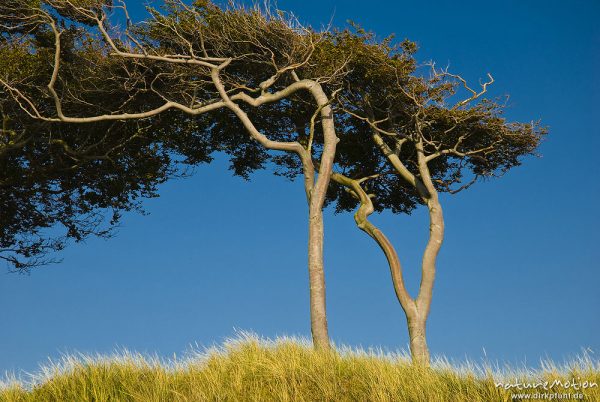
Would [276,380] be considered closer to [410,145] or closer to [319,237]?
[319,237]

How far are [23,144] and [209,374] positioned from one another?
372 inches

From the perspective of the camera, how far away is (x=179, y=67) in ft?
48.9

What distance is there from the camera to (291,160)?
18.8 meters

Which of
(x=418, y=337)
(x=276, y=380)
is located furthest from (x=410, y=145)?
(x=276, y=380)

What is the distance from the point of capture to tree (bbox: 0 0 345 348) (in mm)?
14078

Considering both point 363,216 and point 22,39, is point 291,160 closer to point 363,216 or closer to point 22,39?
point 363,216

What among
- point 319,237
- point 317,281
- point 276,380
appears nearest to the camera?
point 276,380

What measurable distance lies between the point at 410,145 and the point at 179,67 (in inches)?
280

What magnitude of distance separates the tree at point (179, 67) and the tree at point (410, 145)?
1410 millimetres

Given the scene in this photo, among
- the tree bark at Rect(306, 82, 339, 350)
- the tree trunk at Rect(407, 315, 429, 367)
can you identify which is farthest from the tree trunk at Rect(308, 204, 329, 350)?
the tree trunk at Rect(407, 315, 429, 367)

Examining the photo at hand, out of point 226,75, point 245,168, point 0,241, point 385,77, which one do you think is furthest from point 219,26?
point 0,241

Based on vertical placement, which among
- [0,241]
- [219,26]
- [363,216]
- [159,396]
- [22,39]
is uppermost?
[22,39]

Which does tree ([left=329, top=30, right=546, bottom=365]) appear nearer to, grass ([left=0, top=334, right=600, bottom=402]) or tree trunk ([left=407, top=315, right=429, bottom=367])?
tree trunk ([left=407, top=315, right=429, bottom=367])

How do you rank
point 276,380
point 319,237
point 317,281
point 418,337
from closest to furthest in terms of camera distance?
point 276,380 → point 317,281 → point 319,237 → point 418,337
